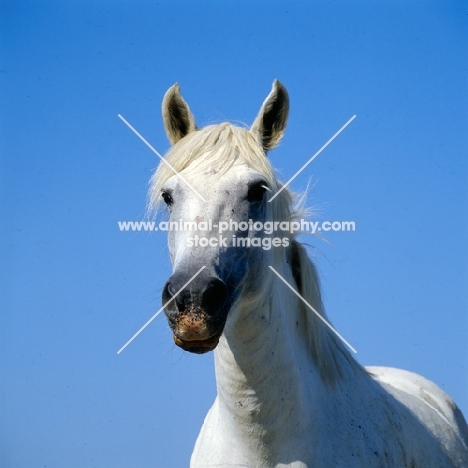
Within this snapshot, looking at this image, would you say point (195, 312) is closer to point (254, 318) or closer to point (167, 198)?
point (254, 318)

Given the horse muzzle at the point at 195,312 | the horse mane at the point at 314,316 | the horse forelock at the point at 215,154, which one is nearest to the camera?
the horse muzzle at the point at 195,312

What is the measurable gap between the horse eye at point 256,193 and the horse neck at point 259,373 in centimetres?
37

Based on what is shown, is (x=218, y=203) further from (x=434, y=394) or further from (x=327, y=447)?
Answer: (x=434, y=394)

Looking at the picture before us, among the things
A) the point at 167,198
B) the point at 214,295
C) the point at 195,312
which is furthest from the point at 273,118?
the point at 195,312

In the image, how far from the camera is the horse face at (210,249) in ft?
10.5

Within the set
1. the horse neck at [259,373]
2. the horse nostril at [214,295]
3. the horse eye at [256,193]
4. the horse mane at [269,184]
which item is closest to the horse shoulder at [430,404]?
the horse mane at [269,184]

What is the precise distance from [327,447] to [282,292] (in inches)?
32.9

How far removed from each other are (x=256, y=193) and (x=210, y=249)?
49cm

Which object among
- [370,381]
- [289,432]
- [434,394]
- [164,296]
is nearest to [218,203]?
[164,296]

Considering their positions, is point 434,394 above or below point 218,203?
below

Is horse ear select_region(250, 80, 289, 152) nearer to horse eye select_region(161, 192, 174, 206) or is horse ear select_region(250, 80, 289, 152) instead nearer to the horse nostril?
horse eye select_region(161, 192, 174, 206)

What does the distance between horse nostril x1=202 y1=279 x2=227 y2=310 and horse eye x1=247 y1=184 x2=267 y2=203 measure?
1.89 ft

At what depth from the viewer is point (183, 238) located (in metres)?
3.45

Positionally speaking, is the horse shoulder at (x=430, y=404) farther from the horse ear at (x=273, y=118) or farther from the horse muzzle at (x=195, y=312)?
the horse muzzle at (x=195, y=312)
